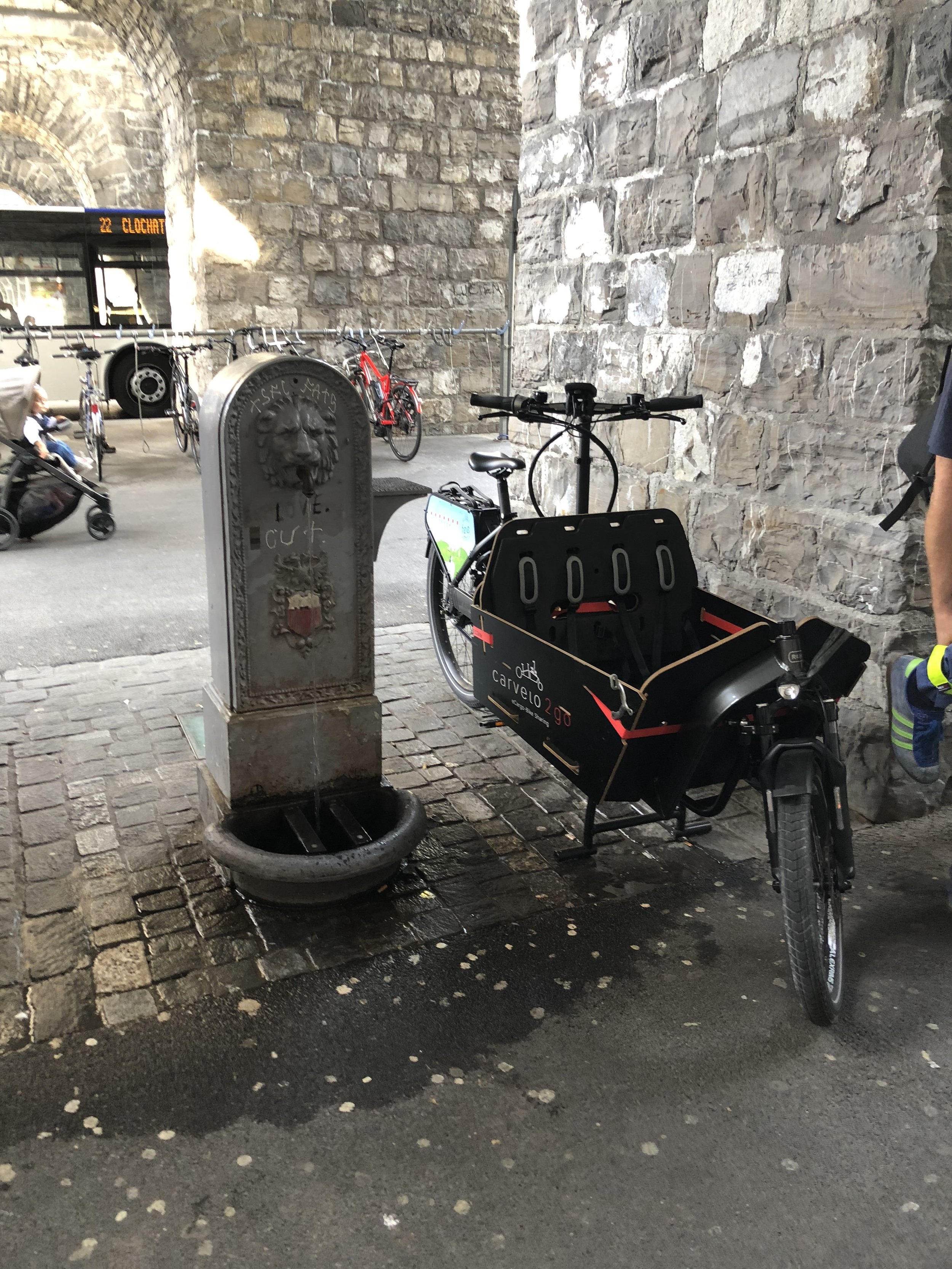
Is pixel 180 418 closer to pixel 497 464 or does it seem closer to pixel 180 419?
pixel 180 419

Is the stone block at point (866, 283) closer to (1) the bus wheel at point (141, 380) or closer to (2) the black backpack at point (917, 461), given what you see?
(2) the black backpack at point (917, 461)

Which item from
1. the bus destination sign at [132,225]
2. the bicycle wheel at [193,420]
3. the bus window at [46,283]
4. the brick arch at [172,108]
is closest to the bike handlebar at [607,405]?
the bicycle wheel at [193,420]

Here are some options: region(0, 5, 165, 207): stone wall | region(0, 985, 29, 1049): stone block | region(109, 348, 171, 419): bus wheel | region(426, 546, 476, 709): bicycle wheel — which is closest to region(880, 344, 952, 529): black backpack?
region(426, 546, 476, 709): bicycle wheel

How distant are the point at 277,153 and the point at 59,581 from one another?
6.71m

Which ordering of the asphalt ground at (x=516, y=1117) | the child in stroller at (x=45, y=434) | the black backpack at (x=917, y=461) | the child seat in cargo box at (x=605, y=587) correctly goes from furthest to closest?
the child in stroller at (x=45, y=434)
the child seat in cargo box at (x=605, y=587)
the black backpack at (x=917, y=461)
the asphalt ground at (x=516, y=1117)

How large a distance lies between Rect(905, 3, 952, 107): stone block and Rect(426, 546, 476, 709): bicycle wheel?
213cm

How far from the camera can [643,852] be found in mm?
3012

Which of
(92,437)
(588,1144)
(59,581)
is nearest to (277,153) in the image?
(92,437)

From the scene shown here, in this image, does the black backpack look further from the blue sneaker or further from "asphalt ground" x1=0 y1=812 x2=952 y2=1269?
"asphalt ground" x1=0 y1=812 x2=952 y2=1269

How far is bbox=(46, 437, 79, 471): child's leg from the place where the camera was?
6.77 metres

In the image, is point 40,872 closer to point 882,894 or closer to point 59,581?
point 882,894

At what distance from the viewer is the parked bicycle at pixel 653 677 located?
222 cm

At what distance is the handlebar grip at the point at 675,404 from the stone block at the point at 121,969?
211 cm

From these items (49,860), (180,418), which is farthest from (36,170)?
(49,860)
